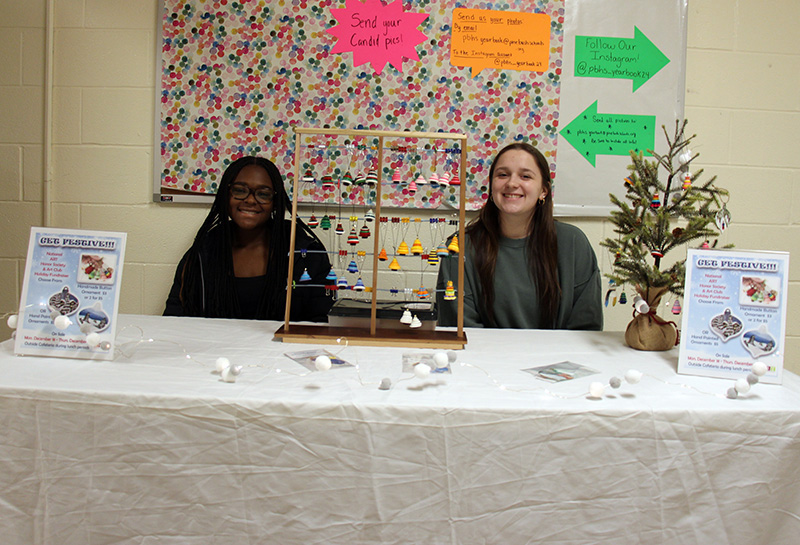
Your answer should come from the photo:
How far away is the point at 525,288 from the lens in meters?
1.91

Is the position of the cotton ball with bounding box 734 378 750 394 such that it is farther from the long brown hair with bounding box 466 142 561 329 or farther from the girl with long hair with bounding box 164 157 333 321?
the girl with long hair with bounding box 164 157 333 321

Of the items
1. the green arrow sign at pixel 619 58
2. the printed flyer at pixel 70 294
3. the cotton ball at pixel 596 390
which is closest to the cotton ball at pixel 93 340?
the printed flyer at pixel 70 294

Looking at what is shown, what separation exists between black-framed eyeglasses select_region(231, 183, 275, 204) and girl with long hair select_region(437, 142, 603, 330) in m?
0.73

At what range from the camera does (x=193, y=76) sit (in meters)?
2.29

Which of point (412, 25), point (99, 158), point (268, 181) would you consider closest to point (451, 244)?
point (268, 181)

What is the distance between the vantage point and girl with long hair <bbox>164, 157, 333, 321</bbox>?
2.04 metres

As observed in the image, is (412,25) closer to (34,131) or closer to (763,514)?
(34,131)

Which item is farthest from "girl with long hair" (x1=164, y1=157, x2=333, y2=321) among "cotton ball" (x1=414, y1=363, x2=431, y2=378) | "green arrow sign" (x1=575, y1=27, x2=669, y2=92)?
"green arrow sign" (x1=575, y1=27, x2=669, y2=92)

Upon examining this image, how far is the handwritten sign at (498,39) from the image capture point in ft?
7.41

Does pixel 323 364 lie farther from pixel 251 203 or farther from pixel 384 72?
pixel 384 72

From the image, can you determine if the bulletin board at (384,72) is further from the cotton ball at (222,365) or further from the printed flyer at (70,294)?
the cotton ball at (222,365)

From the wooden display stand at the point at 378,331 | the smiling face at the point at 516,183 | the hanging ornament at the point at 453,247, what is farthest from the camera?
the smiling face at the point at 516,183

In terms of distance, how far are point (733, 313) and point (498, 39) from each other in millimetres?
1567

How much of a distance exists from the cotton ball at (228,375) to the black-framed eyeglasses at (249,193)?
3.79 ft
